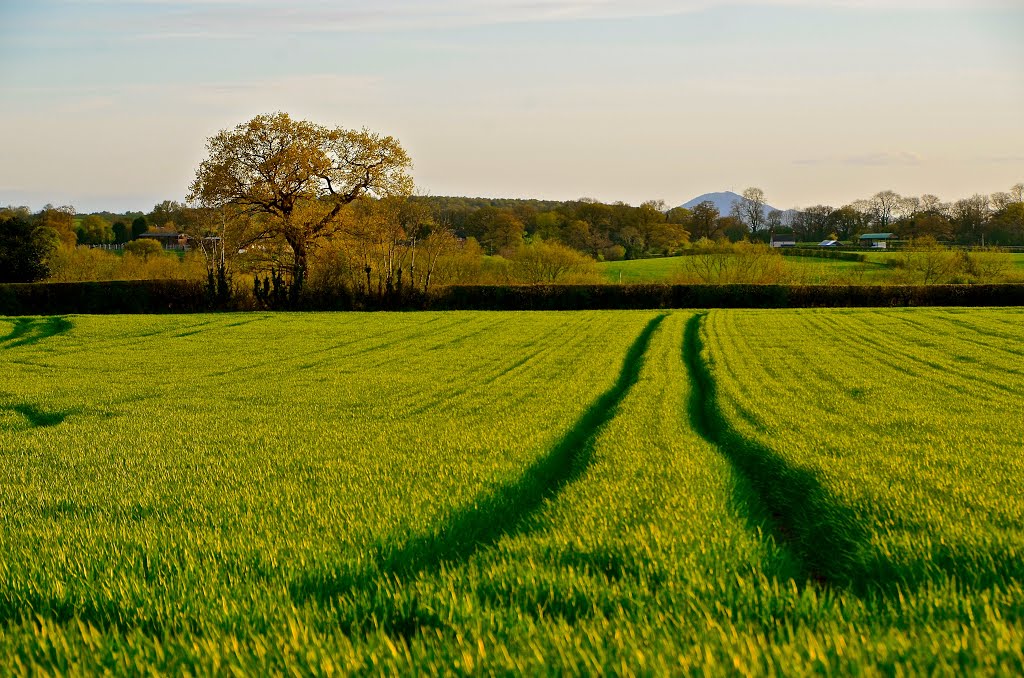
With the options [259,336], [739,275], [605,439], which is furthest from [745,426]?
[739,275]

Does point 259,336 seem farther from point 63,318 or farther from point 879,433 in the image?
point 879,433

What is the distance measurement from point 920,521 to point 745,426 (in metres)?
6.58

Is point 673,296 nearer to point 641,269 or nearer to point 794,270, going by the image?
point 794,270

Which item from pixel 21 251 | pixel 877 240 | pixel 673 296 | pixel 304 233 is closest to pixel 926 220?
pixel 877 240

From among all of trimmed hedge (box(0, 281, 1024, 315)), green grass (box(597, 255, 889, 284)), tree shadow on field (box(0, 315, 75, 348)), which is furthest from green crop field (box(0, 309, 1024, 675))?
green grass (box(597, 255, 889, 284))

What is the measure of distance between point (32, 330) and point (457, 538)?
3816cm

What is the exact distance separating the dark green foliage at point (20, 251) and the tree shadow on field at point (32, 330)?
20.1m

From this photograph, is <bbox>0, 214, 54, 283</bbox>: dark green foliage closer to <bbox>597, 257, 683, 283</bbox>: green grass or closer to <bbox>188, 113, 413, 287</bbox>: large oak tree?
<bbox>188, 113, 413, 287</bbox>: large oak tree

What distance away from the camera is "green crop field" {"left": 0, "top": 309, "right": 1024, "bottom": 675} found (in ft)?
13.3

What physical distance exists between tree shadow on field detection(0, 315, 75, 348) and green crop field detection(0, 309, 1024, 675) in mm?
16759

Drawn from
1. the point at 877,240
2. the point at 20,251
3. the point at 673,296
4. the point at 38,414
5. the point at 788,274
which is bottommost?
the point at 38,414

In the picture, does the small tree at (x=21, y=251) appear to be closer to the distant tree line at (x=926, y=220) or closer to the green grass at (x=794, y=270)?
the green grass at (x=794, y=270)

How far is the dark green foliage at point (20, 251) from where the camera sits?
58375mm

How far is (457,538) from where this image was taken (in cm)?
667
